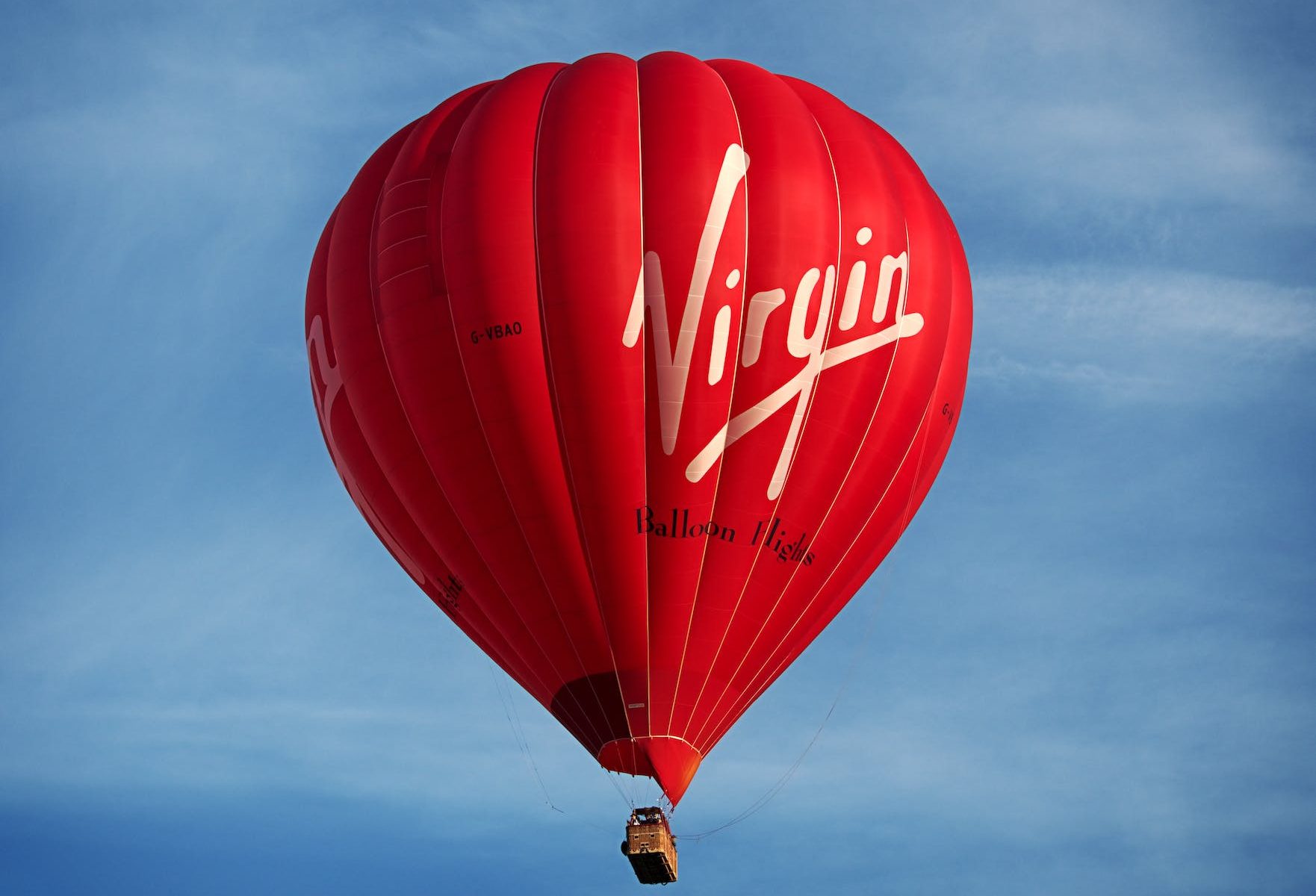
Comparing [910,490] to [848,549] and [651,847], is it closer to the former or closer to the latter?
[848,549]

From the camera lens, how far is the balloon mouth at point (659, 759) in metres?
29.3

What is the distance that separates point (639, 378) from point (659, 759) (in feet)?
18.2

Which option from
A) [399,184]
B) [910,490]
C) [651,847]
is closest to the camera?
[651,847]

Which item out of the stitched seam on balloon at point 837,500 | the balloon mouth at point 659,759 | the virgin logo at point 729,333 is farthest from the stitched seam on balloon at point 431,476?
the virgin logo at point 729,333

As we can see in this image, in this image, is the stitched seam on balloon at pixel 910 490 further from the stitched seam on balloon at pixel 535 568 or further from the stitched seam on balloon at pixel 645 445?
the stitched seam on balloon at pixel 535 568

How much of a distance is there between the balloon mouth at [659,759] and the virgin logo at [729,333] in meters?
3.91

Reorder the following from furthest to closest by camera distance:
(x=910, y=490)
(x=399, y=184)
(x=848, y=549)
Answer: (x=910, y=490) → (x=848, y=549) → (x=399, y=184)

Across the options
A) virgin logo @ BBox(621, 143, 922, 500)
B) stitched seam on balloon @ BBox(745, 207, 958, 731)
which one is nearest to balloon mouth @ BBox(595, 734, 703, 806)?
stitched seam on balloon @ BBox(745, 207, 958, 731)

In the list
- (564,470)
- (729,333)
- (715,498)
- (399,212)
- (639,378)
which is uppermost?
(399,212)

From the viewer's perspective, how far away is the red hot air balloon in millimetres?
29016

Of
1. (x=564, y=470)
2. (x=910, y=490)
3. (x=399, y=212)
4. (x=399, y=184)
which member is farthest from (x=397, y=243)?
(x=910, y=490)

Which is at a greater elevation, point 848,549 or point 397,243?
point 397,243

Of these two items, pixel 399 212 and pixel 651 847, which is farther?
pixel 399 212

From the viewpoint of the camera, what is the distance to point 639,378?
2894cm
